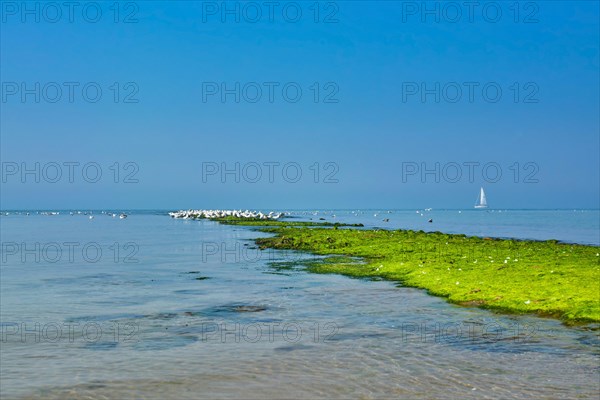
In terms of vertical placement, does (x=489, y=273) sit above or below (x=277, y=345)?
above

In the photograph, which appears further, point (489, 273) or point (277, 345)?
point (489, 273)

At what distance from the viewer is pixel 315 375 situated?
1373 centimetres

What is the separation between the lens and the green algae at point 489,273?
69.7 feet

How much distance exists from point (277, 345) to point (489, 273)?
14.9 metres

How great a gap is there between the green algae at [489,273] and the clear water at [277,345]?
4.66 feet

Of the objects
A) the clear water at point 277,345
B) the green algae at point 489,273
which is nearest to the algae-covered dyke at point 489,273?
the green algae at point 489,273

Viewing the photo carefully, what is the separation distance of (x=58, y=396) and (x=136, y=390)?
1597 millimetres

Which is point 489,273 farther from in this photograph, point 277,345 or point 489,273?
point 277,345

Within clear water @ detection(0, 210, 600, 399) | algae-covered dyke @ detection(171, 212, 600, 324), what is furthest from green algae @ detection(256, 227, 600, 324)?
clear water @ detection(0, 210, 600, 399)

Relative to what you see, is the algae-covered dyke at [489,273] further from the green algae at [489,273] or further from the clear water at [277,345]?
the clear water at [277,345]

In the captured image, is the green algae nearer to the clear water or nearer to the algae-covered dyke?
the algae-covered dyke

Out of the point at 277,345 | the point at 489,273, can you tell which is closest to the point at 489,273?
the point at 489,273

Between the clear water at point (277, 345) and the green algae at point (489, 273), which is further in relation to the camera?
the green algae at point (489, 273)

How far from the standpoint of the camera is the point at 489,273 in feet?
91.5
